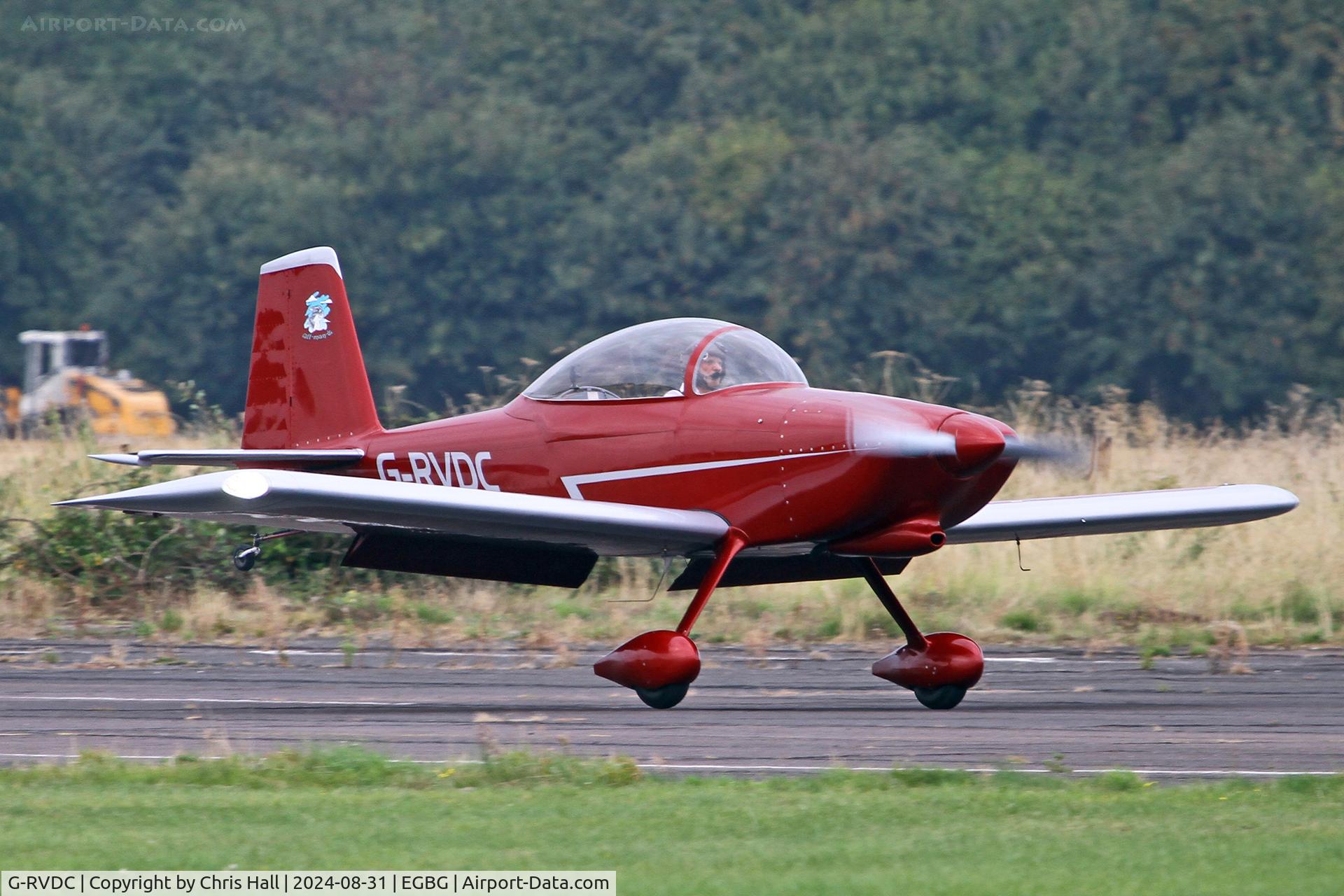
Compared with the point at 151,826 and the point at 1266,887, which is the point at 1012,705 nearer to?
the point at 1266,887

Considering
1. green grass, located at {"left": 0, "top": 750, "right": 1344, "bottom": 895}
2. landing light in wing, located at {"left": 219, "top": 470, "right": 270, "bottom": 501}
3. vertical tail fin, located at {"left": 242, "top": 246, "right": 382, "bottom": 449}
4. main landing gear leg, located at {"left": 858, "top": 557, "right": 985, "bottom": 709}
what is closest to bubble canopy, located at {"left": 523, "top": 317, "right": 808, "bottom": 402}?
main landing gear leg, located at {"left": 858, "top": 557, "right": 985, "bottom": 709}

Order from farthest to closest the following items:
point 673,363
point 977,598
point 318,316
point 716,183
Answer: point 716,183
point 977,598
point 318,316
point 673,363

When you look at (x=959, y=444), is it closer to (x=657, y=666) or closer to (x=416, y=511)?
(x=657, y=666)

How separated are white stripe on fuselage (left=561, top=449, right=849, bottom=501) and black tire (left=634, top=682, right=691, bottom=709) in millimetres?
1255

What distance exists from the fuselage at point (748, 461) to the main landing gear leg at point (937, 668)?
27.5 inches

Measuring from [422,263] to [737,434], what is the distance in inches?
1384

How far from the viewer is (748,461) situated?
9.29 meters

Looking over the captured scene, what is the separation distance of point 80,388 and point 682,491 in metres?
31.8

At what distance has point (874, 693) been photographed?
9844 mm

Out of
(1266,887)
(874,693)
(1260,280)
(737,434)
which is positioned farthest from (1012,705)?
Result: (1260,280)

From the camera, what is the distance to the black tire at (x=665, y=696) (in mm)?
8922

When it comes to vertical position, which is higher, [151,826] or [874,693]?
[151,826]

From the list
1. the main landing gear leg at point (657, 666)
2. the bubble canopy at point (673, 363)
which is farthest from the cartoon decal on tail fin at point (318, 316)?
the main landing gear leg at point (657, 666)

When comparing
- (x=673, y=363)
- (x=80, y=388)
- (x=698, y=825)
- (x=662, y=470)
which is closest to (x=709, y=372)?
(x=673, y=363)
